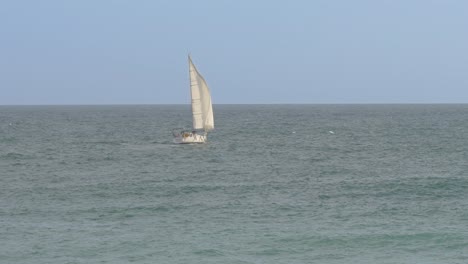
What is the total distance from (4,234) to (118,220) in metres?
5.46

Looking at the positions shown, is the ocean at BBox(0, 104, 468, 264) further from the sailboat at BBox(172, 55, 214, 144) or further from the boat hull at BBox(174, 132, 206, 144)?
the sailboat at BBox(172, 55, 214, 144)

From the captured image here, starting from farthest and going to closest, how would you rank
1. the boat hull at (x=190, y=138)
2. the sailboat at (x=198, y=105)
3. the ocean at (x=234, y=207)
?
the boat hull at (x=190, y=138)
the sailboat at (x=198, y=105)
the ocean at (x=234, y=207)

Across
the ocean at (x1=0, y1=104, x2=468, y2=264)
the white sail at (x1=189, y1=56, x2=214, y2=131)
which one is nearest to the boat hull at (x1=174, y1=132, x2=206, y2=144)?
the white sail at (x1=189, y1=56, x2=214, y2=131)

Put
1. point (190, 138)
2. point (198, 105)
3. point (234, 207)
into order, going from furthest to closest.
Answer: point (190, 138) → point (198, 105) → point (234, 207)

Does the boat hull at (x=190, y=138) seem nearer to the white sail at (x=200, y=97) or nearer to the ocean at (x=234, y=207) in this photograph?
the white sail at (x=200, y=97)

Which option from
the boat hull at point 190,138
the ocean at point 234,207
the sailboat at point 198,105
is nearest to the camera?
the ocean at point 234,207

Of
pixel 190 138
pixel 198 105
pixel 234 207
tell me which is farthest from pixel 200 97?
pixel 234 207

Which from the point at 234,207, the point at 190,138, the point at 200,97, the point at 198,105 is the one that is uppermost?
the point at 200,97

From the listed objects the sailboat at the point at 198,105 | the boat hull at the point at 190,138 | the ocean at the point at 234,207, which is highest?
the sailboat at the point at 198,105

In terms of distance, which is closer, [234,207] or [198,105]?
[234,207]

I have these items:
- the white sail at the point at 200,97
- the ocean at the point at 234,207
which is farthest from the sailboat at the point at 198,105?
the ocean at the point at 234,207

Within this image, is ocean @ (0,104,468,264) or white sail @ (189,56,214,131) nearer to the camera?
ocean @ (0,104,468,264)

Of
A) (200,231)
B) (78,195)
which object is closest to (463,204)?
(200,231)

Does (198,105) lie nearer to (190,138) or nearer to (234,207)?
(190,138)
